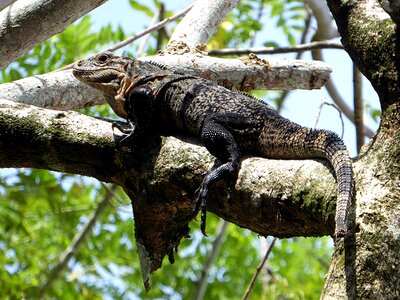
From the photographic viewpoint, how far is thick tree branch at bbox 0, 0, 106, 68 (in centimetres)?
454

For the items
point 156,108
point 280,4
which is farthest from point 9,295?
point 280,4

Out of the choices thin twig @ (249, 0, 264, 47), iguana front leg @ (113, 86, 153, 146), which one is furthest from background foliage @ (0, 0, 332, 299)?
iguana front leg @ (113, 86, 153, 146)

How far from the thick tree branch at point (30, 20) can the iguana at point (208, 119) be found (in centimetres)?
73

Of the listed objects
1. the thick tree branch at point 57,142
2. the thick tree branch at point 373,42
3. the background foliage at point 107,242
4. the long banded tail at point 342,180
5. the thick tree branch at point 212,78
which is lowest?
the background foliage at point 107,242

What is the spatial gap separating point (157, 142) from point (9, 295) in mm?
3653

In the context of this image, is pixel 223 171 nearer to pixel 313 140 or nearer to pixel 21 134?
pixel 313 140

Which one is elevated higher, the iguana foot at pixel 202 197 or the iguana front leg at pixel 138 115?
the iguana foot at pixel 202 197

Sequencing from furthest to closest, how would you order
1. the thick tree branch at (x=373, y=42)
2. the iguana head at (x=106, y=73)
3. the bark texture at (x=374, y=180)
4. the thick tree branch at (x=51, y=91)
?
the iguana head at (x=106, y=73) → the thick tree branch at (x=51, y=91) → the thick tree branch at (x=373, y=42) → the bark texture at (x=374, y=180)

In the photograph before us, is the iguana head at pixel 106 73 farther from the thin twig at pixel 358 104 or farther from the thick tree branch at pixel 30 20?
the thin twig at pixel 358 104

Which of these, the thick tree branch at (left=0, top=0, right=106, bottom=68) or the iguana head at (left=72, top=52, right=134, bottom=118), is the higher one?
the thick tree branch at (left=0, top=0, right=106, bottom=68)

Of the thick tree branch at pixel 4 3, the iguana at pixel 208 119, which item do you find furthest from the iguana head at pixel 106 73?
the thick tree branch at pixel 4 3

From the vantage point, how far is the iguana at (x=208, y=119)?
356 cm

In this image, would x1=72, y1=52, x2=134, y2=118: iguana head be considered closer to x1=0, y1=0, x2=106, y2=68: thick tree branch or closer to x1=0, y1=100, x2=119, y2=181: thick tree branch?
x1=0, y1=0, x2=106, y2=68: thick tree branch

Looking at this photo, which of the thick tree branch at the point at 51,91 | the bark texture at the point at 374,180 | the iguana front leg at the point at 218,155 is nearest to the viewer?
the bark texture at the point at 374,180
